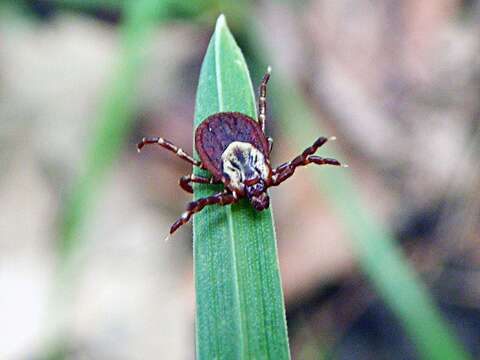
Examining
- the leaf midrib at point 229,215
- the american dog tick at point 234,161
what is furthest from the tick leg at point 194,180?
the leaf midrib at point 229,215

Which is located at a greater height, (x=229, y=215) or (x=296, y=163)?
(x=296, y=163)

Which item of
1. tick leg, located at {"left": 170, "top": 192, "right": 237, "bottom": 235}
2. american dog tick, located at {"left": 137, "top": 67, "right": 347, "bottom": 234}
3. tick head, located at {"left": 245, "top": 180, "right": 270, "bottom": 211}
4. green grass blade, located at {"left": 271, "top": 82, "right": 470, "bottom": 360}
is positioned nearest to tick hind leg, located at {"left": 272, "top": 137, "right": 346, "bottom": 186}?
american dog tick, located at {"left": 137, "top": 67, "right": 347, "bottom": 234}

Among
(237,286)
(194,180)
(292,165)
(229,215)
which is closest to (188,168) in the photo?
(292,165)

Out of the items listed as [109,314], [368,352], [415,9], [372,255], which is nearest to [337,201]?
[372,255]

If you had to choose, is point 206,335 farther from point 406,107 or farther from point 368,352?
point 406,107

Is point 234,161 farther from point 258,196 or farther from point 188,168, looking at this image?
point 188,168

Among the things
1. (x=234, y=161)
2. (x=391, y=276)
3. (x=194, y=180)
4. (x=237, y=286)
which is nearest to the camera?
(x=237, y=286)

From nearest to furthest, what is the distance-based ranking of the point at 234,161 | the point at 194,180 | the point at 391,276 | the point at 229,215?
the point at 229,215
the point at 194,180
the point at 234,161
the point at 391,276
